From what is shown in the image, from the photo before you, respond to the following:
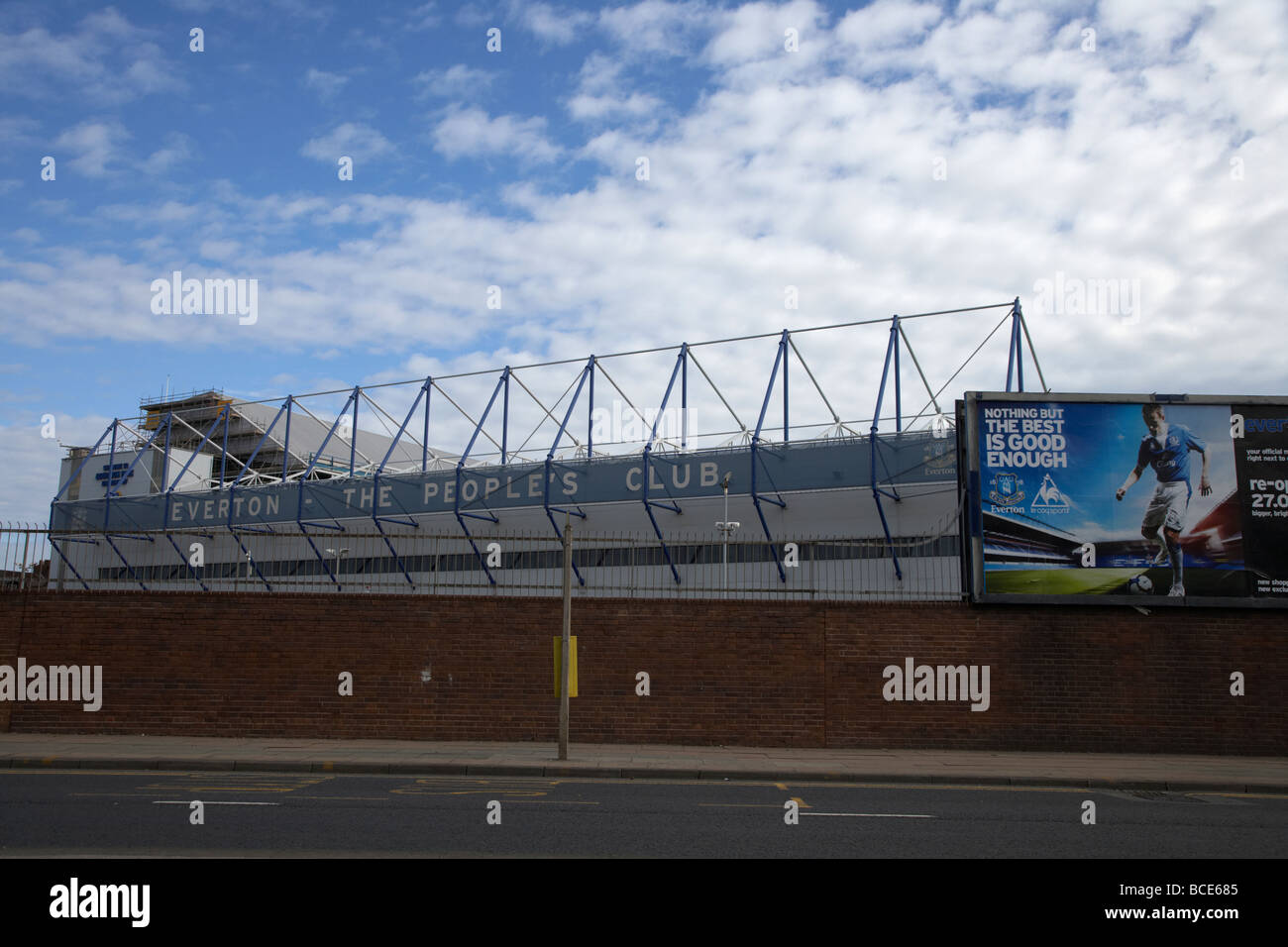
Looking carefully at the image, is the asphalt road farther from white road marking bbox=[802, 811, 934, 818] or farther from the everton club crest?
the everton club crest

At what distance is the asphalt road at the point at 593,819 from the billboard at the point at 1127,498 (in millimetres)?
5560

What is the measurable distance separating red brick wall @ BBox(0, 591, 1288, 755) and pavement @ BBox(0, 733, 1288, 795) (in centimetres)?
44

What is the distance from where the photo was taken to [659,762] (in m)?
15.6

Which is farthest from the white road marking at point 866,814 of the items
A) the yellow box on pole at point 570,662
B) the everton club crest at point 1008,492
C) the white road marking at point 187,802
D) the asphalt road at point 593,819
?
the everton club crest at point 1008,492

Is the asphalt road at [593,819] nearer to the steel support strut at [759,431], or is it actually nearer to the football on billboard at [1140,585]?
the football on billboard at [1140,585]

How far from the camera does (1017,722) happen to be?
18.3 m

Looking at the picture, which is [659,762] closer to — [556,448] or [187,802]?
[187,802]

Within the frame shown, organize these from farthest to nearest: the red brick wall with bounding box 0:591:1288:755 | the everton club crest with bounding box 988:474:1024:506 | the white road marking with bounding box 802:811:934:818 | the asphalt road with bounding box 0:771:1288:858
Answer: the everton club crest with bounding box 988:474:1024:506 → the red brick wall with bounding box 0:591:1288:755 → the white road marking with bounding box 802:811:934:818 → the asphalt road with bounding box 0:771:1288:858

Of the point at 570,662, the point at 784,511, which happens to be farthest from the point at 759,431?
the point at 570,662

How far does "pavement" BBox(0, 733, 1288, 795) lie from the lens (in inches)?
583

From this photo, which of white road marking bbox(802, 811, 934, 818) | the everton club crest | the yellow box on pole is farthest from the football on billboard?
the yellow box on pole

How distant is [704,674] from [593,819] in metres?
7.86
